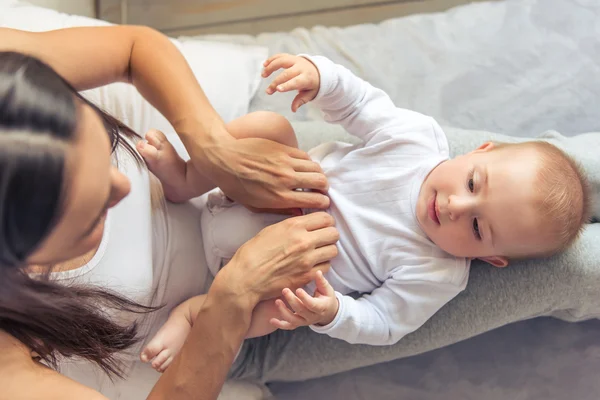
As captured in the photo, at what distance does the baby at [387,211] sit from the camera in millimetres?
837

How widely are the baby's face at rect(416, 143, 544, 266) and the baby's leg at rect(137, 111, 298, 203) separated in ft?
0.94

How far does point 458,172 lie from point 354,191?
18 centimetres

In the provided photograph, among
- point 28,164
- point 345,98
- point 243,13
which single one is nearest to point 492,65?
point 345,98

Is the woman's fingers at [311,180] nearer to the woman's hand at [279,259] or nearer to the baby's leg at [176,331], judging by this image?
the woman's hand at [279,259]

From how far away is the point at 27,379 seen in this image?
63 cm

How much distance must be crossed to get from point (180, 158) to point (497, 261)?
1.96 feet

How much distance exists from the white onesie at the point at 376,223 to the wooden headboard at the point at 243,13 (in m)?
0.83

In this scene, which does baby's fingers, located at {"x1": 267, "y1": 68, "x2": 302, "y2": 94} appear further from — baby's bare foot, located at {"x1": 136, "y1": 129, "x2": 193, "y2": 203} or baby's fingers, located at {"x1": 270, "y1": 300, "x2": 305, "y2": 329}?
baby's fingers, located at {"x1": 270, "y1": 300, "x2": 305, "y2": 329}

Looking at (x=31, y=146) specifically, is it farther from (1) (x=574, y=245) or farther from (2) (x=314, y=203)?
(1) (x=574, y=245)

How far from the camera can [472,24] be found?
130 cm

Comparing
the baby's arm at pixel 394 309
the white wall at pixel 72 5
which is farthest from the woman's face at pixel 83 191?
the white wall at pixel 72 5

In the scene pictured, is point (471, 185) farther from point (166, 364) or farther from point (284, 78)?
point (166, 364)

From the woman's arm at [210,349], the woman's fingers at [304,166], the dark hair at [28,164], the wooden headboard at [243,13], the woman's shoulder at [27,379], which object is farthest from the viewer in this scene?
the wooden headboard at [243,13]

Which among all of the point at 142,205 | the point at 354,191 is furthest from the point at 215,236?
the point at 354,191
